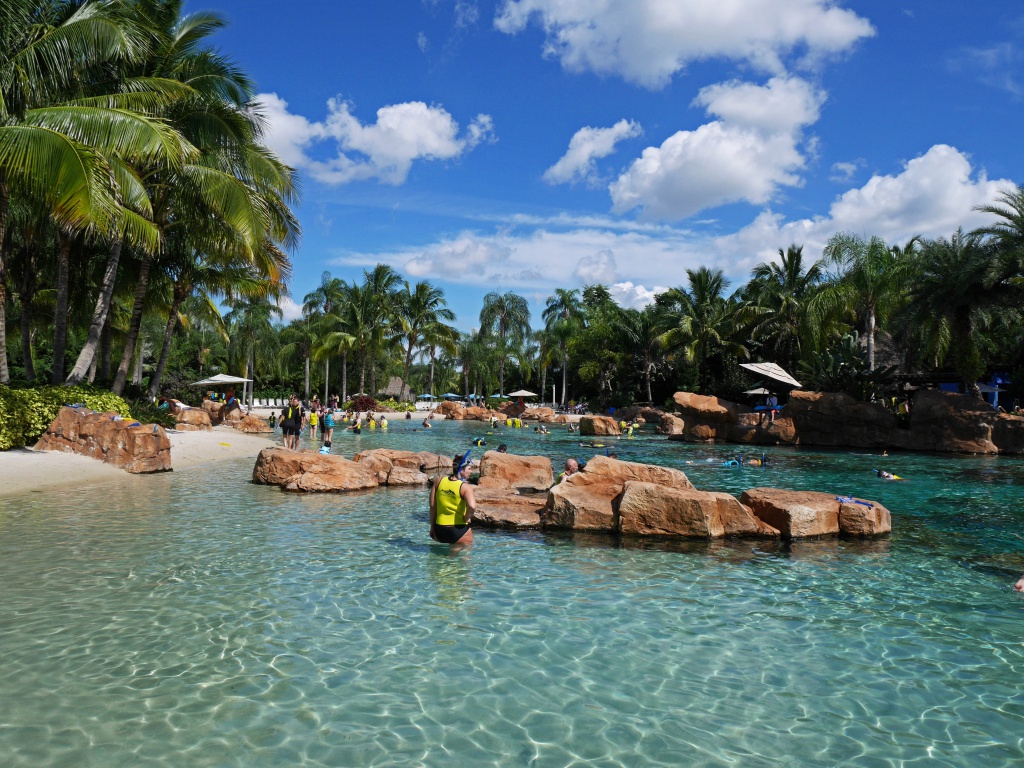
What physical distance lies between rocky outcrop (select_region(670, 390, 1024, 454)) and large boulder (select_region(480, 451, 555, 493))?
18151 millimetres

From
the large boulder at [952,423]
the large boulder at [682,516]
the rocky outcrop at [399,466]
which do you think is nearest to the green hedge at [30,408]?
the rocky outcrop at [399,466]

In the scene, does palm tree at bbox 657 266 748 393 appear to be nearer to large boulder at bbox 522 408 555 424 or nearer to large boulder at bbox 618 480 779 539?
large boulder at bbox 522 408 555 424

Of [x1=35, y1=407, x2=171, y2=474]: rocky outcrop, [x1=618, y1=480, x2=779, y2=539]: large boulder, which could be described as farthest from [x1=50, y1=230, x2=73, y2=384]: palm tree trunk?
[x1=618, y1=480, x2=779, y2=539]: large boulder

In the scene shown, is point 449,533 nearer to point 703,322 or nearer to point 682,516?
point 682,516

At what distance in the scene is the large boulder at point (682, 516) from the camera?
1005cm

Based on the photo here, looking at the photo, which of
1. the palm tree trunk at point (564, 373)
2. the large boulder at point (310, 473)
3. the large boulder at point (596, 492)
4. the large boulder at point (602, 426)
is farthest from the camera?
the palm tree trunk at point (564, 373)

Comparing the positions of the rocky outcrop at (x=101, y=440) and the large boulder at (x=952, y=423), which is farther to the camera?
the large boulder at (x=952, y=423)

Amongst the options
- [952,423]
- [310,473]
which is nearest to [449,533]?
[310,473]

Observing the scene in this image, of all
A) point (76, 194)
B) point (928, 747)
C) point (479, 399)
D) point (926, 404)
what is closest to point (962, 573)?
point (928, 747)

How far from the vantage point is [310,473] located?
1422 cm

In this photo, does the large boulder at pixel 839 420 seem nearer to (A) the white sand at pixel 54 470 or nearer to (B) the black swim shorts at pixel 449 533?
(A) the white sand at pixel 54 470

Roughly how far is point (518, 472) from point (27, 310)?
1644 cm

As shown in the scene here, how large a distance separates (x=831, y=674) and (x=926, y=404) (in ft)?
86.8

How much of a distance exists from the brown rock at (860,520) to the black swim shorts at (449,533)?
595 centimetres
